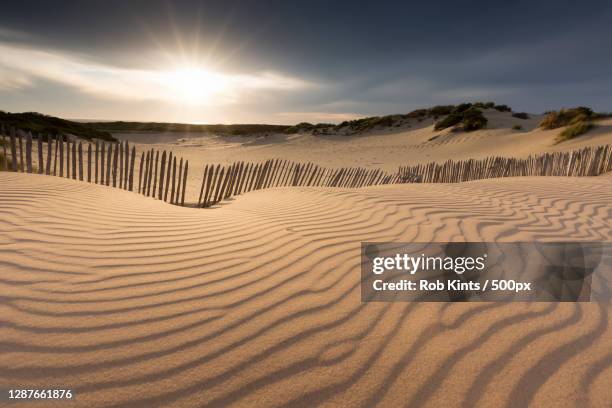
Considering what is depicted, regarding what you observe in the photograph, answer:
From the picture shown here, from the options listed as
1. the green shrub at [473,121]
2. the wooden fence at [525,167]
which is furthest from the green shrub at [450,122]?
the wooden fence at [525,167]

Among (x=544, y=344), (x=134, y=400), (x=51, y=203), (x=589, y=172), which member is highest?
(x=589, y=172)

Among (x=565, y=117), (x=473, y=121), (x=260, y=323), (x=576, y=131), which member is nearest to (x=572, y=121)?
(x=565, y=117)

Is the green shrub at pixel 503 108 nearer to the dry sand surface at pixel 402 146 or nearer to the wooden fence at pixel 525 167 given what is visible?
the dry sand surface at pixel 402 146

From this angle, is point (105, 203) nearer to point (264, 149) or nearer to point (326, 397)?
point (326, 397)

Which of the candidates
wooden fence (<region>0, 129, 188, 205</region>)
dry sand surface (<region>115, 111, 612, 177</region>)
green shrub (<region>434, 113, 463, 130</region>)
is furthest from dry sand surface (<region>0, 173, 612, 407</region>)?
green shrub (<region>434, 113, 463, 130</region>)

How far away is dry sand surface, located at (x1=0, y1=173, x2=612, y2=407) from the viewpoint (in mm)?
1727

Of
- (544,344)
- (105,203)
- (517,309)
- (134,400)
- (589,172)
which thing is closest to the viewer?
(134,400)

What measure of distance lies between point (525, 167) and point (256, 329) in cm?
1248

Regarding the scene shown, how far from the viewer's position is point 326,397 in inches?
66.7

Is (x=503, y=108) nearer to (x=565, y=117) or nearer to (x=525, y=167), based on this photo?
(x=565, y=117)

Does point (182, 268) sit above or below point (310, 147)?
below

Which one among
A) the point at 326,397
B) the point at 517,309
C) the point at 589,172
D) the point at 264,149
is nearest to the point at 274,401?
the point at 326,397

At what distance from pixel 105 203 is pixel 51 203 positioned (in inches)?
26.9

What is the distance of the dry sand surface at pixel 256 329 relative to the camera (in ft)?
5.66
